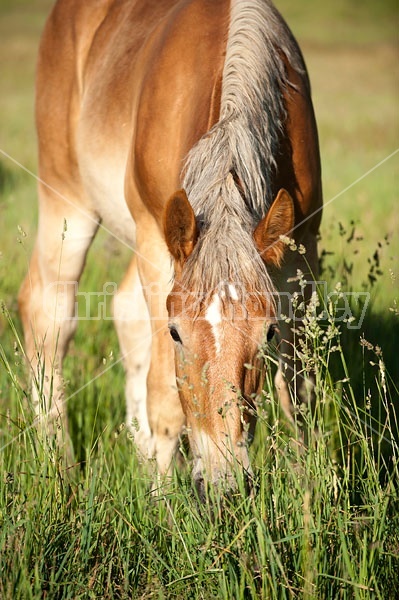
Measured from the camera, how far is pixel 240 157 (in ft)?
8.98

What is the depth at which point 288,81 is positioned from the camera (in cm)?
326

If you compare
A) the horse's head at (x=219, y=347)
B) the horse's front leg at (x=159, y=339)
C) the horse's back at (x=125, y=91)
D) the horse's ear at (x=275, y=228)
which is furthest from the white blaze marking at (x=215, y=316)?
the horse's front leg at (x=159, y=339)

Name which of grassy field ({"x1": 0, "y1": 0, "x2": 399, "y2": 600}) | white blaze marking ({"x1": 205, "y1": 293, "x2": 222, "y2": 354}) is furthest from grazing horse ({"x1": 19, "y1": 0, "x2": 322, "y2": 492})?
grassy field ({"x1": 0, "y1": 0, "x2": 399, "y2": 600})

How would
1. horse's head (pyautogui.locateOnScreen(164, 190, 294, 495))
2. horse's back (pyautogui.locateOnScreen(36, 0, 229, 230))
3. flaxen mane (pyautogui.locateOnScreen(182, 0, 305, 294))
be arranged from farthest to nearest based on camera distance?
1. horse's back (pyautogui.locateOnScreen(36, 0, 229, 230))
2. flaxen mane (pyautogui.locateOnScreen(182, 0, 305, 294))
3. horse's head (pyautogui.locateOnScreen(164, 190, 294, 495))

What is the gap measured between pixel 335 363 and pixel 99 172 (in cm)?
165

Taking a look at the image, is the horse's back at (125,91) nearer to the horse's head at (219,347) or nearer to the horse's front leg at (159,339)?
the horse's front leg at (159,339)

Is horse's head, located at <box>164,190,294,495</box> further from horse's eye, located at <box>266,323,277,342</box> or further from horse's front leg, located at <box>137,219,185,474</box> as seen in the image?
horse's front leg, located at <box>137,219,185,474</box>

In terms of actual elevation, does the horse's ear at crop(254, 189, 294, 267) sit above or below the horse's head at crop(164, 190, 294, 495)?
above

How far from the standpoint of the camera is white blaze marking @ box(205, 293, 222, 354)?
7.93ft

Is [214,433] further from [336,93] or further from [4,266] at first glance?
[336,93]

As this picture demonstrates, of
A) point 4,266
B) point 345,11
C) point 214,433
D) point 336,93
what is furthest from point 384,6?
point 214,433

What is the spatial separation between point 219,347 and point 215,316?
97 millimetres

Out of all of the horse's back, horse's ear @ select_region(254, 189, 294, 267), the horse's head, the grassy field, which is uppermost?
the horse's back

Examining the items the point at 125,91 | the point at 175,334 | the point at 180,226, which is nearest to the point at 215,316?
the point at 175,334
